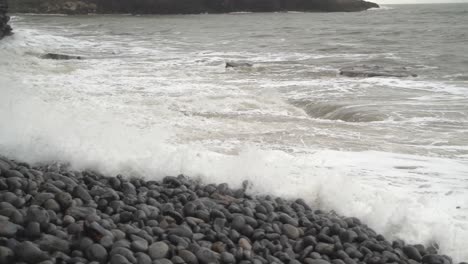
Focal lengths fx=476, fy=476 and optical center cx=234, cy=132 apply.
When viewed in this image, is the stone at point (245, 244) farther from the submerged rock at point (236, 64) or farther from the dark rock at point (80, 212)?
the submerged rock at point (236, 64)

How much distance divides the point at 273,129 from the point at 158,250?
17.6 feet

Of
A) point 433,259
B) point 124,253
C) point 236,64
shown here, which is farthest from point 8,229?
point 236,64

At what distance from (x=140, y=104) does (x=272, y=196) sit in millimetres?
5992

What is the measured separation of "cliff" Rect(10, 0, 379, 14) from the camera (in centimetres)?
7275

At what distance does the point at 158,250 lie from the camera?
321 cm

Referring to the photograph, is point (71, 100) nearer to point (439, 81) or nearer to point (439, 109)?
point (439, 109)

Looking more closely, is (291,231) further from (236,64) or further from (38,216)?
(236,64)

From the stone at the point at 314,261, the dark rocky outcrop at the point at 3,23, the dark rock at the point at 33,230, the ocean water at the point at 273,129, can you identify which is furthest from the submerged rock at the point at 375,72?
the dark rocky outcrop at the point at 3,23

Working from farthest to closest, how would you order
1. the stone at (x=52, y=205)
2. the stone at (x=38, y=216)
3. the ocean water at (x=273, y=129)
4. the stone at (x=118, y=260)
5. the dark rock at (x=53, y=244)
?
the ocean water at (x=273, y=129)
the stone at (x=52, y=205)
the stone at (x=38, y=216)
the dark rock at (x=53, y=244)
the stone at (x=118, y=260)

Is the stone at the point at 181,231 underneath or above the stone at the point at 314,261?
above

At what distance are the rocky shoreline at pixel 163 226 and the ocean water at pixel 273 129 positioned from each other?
1.33 feet

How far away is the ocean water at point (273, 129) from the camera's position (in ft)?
16.7

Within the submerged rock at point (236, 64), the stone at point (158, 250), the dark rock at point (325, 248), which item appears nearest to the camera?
the stone at point (158, 250)

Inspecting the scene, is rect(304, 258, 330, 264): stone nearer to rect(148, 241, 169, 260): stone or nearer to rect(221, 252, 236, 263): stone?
rect(221, 252, 236, 263): stone
